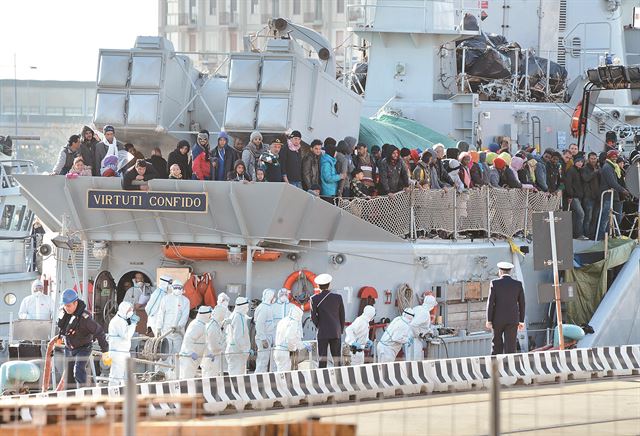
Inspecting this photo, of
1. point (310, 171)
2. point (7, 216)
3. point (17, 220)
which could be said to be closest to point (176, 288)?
point (310, 171)

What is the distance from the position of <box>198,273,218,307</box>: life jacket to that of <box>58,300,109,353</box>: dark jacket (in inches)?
125

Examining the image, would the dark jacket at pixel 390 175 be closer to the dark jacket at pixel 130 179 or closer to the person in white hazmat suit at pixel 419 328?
the person in white hazmat suit at pixel 419 328

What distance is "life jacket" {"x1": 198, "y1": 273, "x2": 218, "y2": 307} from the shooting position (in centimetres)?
2158

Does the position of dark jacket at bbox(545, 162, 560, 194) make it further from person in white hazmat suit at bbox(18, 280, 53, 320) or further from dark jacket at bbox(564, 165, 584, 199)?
person in white hazmat suit at bbox(18, 280, 53, 320)

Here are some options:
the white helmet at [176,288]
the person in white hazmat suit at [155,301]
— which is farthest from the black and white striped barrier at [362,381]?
the person in white hazmat suit at [155,301]

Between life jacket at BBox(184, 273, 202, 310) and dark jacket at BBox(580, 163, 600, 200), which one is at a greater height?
dark jacket at BBox(580, 163, 600, 200)

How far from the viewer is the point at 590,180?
25828mm

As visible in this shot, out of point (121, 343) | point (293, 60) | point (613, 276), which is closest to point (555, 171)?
point (613, 276)

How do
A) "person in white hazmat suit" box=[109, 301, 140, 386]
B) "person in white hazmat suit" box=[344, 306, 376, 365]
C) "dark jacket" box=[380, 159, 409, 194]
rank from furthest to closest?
"dark jacket" box=[380, 159, 409, 194] → "person in white hazmat suit" box=[344, 306, 376, 365] → "person in white hazmat suit" box=[109, 301, 140, 386]

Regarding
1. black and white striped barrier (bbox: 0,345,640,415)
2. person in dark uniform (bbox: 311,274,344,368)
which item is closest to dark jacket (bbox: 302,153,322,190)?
person in dark uniform (bbox: 311,274,344,368)

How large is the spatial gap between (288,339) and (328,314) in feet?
2.22

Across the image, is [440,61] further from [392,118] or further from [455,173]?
[455,173]

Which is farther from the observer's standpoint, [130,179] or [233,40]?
[233,40]

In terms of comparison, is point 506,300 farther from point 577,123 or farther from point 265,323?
point 577,123
